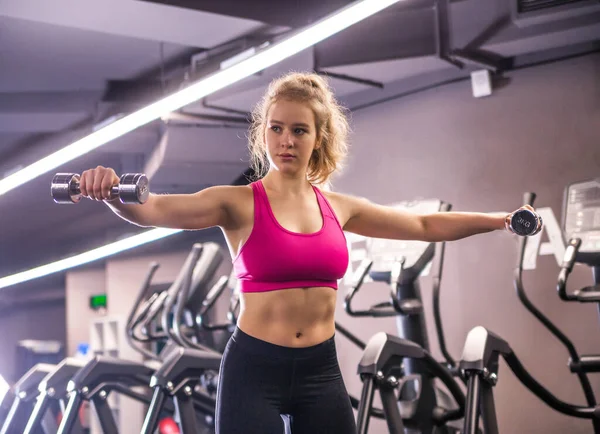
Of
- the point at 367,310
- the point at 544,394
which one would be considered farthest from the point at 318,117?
the point at 544,394

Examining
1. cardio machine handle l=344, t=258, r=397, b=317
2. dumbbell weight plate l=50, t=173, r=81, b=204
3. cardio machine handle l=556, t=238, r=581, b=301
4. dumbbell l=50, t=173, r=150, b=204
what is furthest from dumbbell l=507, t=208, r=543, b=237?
cardio machine handle l=344, t=258, r=397, b=317

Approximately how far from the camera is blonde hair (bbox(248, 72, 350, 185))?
2.11 metres

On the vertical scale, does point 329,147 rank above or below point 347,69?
below

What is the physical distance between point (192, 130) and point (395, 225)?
4445mm

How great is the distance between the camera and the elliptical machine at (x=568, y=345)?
306cm

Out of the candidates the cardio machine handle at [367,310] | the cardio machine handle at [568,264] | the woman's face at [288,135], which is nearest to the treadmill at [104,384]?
the cardio machine handle at [367,310]

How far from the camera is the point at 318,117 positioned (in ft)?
6.94

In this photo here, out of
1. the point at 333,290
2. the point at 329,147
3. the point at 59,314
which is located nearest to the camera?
the point at 333,290

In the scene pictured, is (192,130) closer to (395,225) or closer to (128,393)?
(128,393)

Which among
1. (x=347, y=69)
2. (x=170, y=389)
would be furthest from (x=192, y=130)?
(x=170, y=389)

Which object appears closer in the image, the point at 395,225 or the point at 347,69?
the point at 395,225

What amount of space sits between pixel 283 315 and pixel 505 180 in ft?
10.6

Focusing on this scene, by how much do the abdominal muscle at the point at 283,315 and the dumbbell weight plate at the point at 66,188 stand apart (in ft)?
1.66

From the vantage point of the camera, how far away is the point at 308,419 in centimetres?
194
